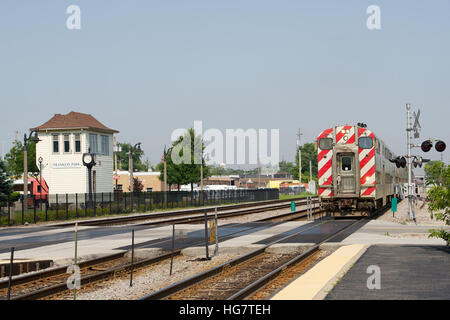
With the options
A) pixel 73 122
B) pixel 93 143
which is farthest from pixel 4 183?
pixel 73 122

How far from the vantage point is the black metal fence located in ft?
131

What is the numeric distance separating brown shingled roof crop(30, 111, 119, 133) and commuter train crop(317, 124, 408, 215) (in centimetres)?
3618

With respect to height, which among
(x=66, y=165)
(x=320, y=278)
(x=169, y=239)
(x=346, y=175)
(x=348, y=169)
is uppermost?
(x=66, y=165)

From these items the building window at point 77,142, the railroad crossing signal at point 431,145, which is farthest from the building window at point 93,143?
the railroad crossing signal at point 431,145

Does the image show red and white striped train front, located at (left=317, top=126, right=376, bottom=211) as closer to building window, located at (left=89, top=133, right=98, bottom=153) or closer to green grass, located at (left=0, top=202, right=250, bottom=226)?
green grass, located at (left=0, top=202, right=250, bottom=226)

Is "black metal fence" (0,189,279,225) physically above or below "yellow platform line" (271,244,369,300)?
below

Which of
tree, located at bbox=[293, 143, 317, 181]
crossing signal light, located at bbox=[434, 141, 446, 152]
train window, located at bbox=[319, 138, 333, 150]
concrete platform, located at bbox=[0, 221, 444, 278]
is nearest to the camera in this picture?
concrete platform, located at bbox=[0, 221, 444, 278]

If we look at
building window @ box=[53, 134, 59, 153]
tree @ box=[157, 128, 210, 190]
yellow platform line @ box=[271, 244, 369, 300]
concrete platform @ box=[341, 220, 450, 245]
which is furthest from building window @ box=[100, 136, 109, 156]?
yellow platform line @ box=[271, 244, 369, 300]

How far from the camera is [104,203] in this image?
50.4 meters

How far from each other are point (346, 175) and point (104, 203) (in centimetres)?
2569

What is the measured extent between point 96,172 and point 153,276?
47864mm

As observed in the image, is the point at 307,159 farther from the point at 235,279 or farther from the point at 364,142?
the point at 235,279
